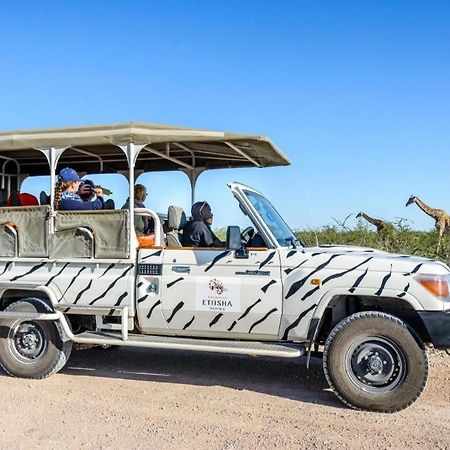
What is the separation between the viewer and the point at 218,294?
5.79 metres

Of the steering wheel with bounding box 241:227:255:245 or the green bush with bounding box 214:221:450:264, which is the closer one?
the steering wheel with bounding box 241:227:255:245

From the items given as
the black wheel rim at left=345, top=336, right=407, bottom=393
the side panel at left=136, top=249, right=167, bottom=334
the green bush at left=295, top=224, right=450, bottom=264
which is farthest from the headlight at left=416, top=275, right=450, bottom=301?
the green bush at left=295, top=224, right=450, bottom=264

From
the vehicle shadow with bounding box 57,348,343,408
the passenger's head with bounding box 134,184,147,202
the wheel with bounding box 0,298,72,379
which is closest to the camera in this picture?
the vehicle shadow with bounding box 57,348,343,408

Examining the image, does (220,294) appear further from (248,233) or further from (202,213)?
(202,213)

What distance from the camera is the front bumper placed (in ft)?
17.1

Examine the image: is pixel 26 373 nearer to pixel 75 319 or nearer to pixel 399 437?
pixel 75 319

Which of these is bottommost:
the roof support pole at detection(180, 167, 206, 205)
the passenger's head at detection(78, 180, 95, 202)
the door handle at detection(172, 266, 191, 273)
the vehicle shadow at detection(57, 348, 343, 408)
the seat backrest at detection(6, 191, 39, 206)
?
the vehicle shadow at detection(57, 348, 343, 408)

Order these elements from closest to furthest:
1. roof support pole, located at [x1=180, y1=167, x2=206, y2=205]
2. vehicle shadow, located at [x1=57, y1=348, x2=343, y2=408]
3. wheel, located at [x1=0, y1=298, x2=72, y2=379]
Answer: vehicle shadow, located at [x1=57, y1=348, x2=343, y2=408]
wheel, located at [x1=0, y1=298, x2=72, y2=379]
roof support pole, located at [x1=180, y1=167, x2=206, y2=205]

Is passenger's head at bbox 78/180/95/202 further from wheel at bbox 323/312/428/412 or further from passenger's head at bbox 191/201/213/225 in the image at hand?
wheel at bbox 323/312/428/412

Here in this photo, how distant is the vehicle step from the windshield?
1.04 m

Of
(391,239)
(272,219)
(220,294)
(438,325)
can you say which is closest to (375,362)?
(438,325)

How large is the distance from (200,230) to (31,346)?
2.23 meters

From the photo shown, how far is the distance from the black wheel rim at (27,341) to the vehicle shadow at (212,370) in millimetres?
502

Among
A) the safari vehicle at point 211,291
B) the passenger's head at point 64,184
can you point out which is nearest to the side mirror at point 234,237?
the safari vehicle at point 211,291
